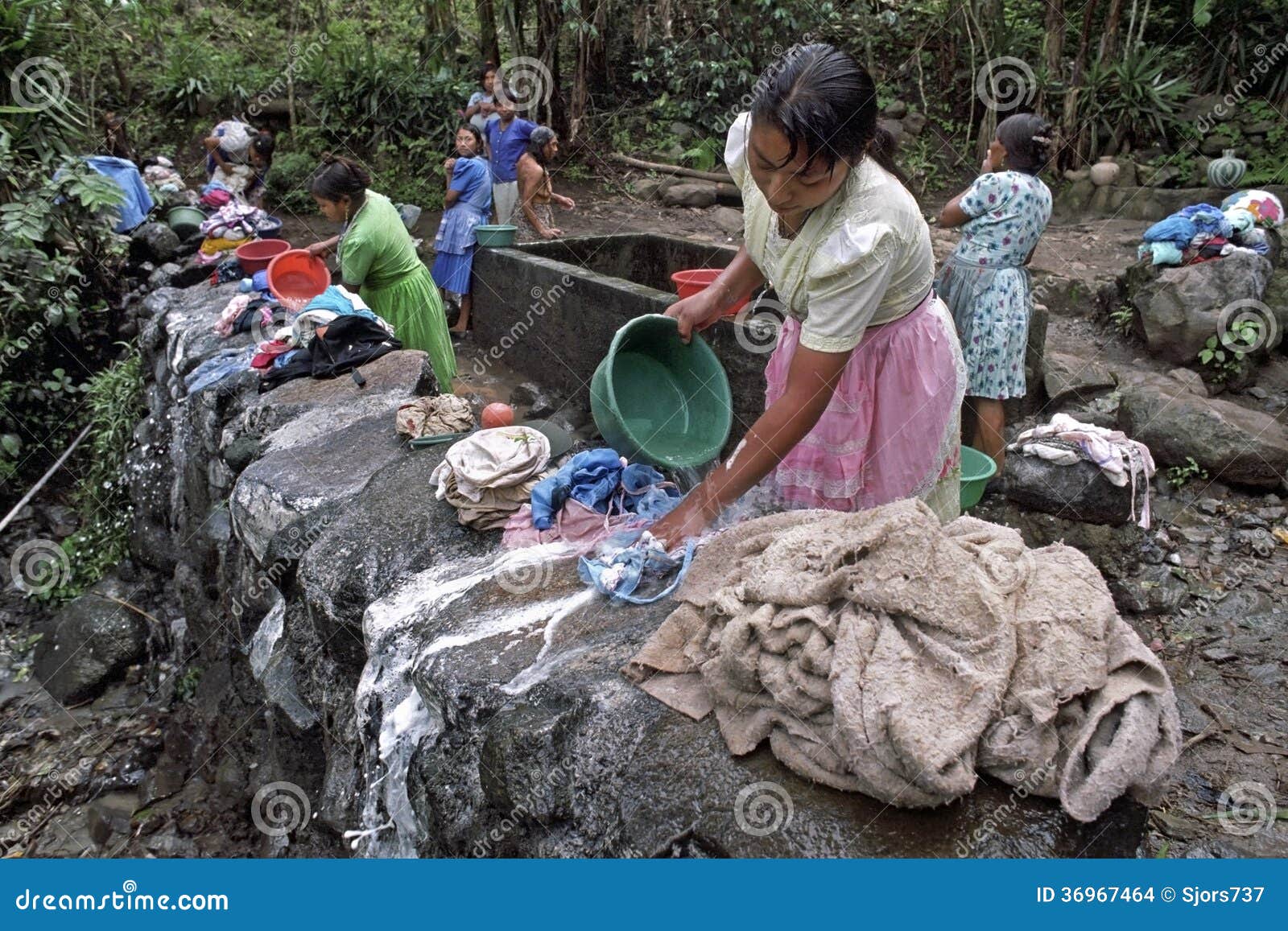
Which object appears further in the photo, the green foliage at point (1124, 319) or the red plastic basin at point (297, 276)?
the green foliage at point (1124, 319)

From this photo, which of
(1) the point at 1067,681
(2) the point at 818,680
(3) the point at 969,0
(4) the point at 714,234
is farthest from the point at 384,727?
(3) the point at 969,0

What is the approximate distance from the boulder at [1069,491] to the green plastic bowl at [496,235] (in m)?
4.06

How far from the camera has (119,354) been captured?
25.6 feet

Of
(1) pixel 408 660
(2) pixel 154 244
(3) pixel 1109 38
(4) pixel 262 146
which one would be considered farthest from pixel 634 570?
(3) pixel 1109 38

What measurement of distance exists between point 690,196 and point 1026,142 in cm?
706

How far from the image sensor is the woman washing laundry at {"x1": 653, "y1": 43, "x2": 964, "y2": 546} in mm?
1843

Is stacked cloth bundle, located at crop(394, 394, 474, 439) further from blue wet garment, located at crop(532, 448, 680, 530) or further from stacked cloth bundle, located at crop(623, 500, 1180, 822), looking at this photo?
stacked cloth bundle, located at crop(623, 500, 1180, 822)

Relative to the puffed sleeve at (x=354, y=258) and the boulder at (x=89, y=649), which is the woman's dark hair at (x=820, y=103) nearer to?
the puffed sleeve at (x=354, y=258)

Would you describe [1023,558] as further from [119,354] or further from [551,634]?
[119,354]

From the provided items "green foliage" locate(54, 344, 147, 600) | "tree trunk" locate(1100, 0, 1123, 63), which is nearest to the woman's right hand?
"green foliage" locate(54, 344, 147, 600)

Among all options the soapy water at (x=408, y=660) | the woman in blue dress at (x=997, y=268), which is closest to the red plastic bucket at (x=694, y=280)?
the woman in blue dress at (x=997, y=268)

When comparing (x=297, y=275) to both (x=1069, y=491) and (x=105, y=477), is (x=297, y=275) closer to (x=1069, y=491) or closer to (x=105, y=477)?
(x=105, y=477)

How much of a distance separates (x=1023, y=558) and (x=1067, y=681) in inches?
13.6

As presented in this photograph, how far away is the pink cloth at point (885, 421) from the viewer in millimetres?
2172
